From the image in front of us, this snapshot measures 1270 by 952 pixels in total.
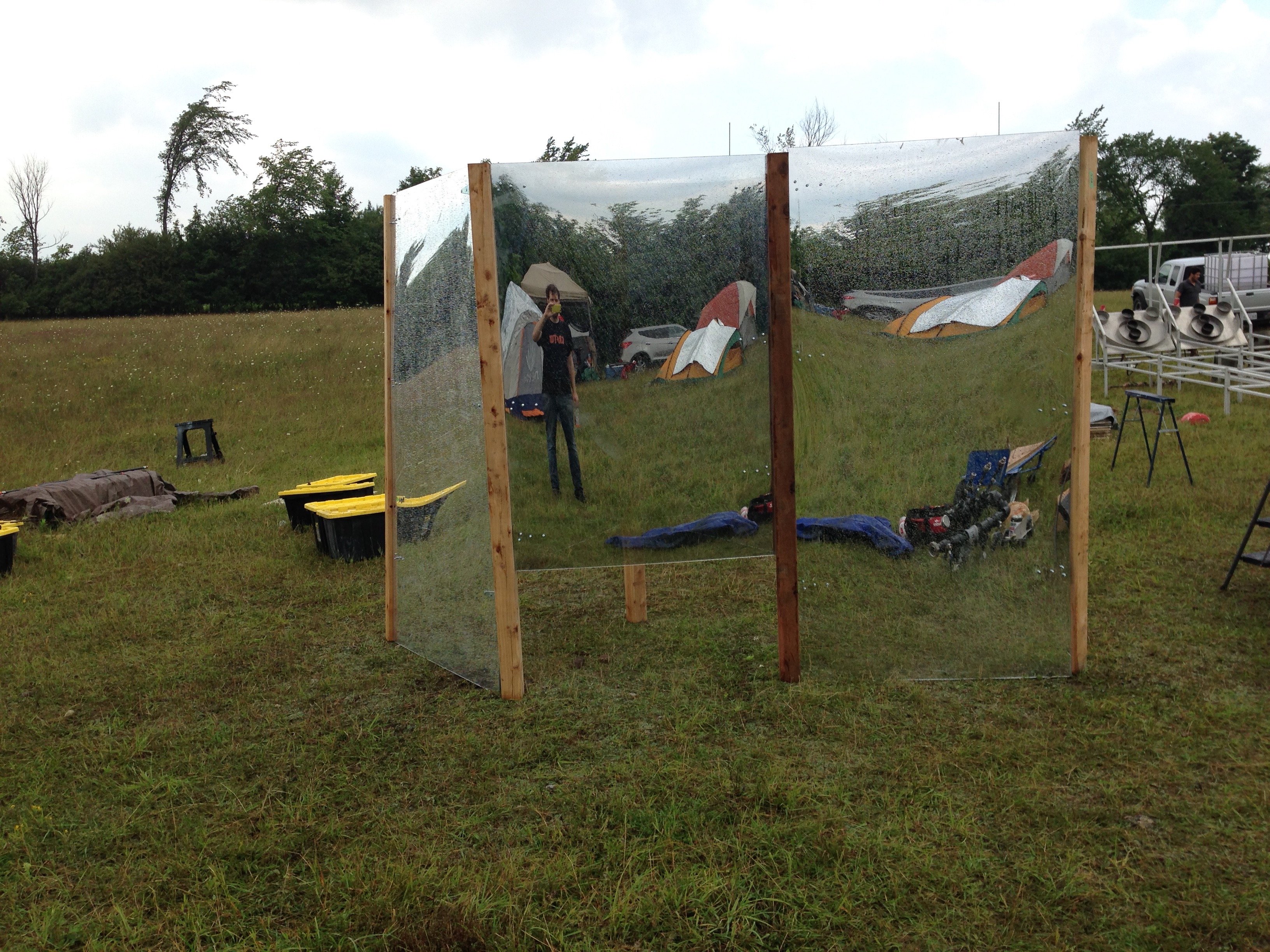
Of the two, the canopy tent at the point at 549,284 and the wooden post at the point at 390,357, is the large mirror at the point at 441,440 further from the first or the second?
the canopy tent at the point at 549,284

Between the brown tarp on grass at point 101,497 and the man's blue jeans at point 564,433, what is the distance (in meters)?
5.99

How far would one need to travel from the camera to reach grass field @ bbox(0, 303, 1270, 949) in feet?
8.84

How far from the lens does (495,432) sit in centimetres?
398

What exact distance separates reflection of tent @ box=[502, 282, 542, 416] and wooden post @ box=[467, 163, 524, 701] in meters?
0.05

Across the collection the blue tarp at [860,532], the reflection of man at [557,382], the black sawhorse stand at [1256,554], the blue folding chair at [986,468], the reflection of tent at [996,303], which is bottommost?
the black sawhorse stand at [1256,554]

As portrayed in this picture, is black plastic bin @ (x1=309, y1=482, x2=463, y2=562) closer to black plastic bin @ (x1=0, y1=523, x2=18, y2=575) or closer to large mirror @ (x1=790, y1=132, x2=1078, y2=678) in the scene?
black plastic bin @ (x1=0, y1=523, x2=18, y2=575)

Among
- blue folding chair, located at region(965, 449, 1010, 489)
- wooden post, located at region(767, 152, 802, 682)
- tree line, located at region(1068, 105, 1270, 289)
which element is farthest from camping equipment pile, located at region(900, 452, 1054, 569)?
tree line, located at region(1068, 105, 1270, 289)

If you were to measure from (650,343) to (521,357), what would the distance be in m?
0.54

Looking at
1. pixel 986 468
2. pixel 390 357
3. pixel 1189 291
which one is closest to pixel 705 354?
pixel 986 468

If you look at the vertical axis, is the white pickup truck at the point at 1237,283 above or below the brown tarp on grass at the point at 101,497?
above

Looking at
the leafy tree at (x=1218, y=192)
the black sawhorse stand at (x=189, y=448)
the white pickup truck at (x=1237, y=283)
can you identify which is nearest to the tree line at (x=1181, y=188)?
the leafy tree at (x=1218, y=192)

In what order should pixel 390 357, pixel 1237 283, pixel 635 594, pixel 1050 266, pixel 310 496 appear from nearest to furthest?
pixel 1050 266 → pixel 390 357 → pixel 635 594 → pixel 310 496 → pixel 1237 283

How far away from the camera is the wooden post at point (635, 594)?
17.2ft

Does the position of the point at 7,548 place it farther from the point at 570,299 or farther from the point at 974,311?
the point at 974,311
